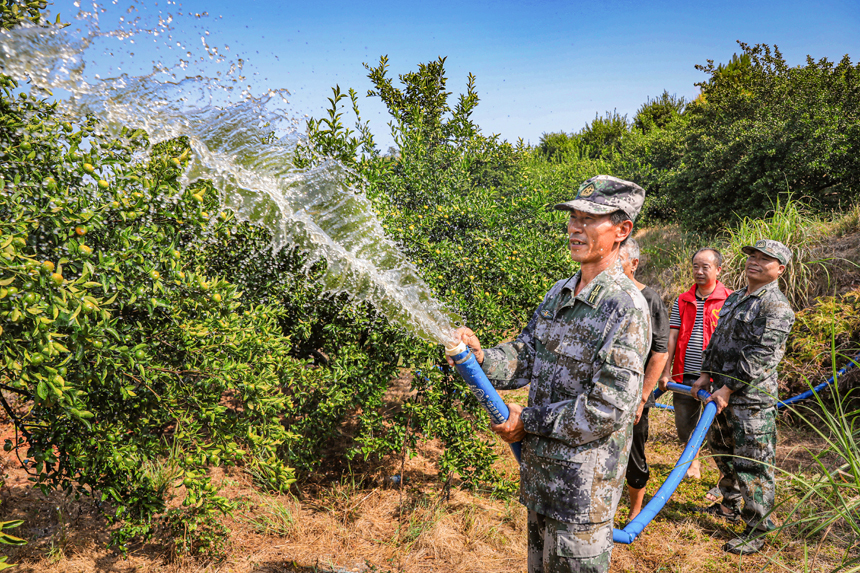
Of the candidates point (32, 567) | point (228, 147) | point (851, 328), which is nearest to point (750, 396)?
point (851, 328)

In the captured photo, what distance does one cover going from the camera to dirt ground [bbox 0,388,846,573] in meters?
3.49

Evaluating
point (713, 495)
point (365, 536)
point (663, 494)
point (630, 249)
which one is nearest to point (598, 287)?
point (663, 494)

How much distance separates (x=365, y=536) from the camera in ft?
12.8

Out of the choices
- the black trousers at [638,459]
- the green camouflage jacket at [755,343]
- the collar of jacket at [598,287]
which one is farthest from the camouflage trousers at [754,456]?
the collar of jacket at [598,287]

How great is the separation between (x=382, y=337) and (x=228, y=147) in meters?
1.81

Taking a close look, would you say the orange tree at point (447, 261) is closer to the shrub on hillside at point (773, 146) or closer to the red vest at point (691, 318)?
the red vest at point (691, 318)

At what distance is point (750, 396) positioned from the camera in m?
3.76

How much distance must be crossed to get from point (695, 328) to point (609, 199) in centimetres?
328

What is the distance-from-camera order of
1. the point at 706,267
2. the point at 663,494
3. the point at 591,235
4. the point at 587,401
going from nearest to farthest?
1. the point at 587,401
2. the point at 591,235
3. the point at 663,494
4. the point at 706,267

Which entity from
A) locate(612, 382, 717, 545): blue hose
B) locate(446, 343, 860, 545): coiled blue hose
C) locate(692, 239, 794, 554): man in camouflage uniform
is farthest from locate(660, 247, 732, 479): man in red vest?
locate(446, 343, 860, 545): coiled blue hose

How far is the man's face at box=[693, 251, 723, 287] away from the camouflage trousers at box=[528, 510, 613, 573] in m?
3.25

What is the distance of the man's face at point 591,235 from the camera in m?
2.19

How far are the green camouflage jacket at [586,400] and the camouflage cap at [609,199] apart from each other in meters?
0.29

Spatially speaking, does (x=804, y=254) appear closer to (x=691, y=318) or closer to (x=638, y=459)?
(x=691, y=318)
